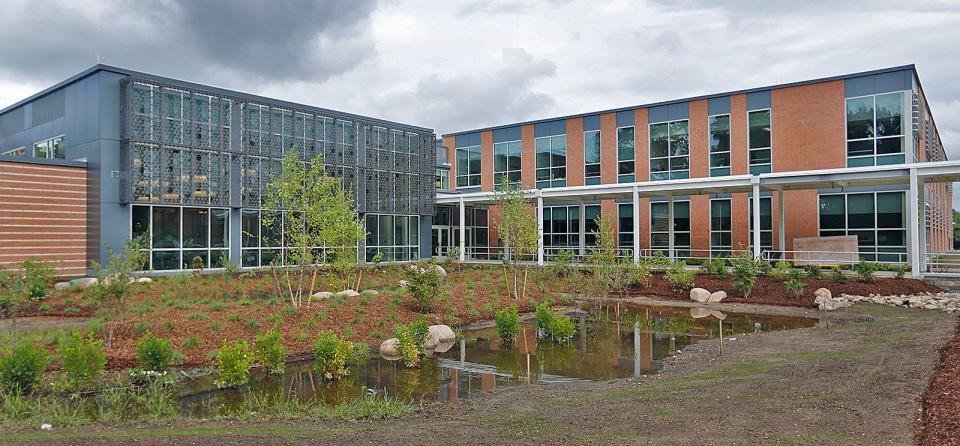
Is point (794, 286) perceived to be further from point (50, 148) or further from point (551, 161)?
point (50, 148)

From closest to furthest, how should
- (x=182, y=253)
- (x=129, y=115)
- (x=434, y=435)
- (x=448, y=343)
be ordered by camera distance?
1. (x=434, y=435)
2. (x=448, y=343)
3. (x=129, y=115)
4. (x=182, y=253)

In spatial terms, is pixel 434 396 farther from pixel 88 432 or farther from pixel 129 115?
pixel 129 115

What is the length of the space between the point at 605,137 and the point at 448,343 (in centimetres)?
2890

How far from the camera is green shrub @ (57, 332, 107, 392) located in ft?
29.8

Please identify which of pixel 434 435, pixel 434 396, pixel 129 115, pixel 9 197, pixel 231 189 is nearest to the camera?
pixel 434 435

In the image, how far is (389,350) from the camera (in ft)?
42.3

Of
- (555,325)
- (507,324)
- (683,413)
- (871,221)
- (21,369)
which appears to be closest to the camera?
(683,413)

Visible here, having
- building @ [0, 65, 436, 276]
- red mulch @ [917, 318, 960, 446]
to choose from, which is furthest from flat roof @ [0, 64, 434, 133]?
red mulch @ [917, 318, 960, 446]

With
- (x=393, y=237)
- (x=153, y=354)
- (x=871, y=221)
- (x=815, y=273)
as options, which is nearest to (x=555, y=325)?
(x=153, y=354)

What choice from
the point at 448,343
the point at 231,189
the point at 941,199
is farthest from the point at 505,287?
the point at 941,199

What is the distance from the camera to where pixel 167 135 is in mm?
25734

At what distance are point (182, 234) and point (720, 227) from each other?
28029 millimetres

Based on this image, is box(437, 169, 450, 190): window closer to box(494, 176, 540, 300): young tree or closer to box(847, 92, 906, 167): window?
box(494, 176, 540, 300): young tree

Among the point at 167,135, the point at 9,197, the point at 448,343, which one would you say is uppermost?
the point at 167,135
